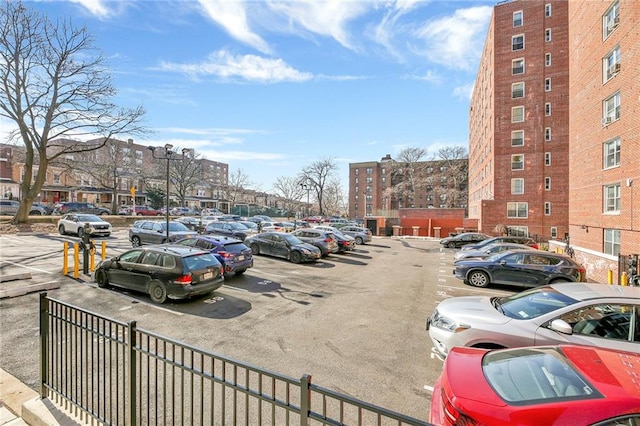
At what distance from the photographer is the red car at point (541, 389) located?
7.52ft

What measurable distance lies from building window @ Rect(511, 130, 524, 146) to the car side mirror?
32827 mm

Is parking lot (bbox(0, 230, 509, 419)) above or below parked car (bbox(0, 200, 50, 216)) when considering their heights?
below

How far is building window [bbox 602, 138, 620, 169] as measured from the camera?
1461 centimetres

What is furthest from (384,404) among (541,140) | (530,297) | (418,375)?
(541,140)

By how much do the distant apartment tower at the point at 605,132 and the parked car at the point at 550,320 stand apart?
11.0 metres

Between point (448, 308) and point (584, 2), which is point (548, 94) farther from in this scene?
point (448, 308)

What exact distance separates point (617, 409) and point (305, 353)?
14.9 feet

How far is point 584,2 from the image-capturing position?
17.8 metres

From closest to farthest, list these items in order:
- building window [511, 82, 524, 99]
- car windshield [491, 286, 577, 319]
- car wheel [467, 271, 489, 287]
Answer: car windshield [491, 286, 577, 319] → car wheel [467, 271, 489, 287] → building window [511, 82, 524, 99]

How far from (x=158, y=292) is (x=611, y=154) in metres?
20.0

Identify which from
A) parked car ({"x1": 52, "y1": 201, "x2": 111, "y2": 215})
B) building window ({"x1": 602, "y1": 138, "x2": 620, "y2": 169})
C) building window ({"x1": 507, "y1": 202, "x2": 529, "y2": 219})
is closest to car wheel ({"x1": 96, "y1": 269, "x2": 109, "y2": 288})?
building window ({"x1": 602, "y1": 138, "x2": 620, "y2": 169})

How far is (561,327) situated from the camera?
4551 millimetres

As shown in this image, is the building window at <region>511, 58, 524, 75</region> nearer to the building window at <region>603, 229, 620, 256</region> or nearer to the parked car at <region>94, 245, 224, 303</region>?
the building window at <region>603, 229, 620, 256</region>

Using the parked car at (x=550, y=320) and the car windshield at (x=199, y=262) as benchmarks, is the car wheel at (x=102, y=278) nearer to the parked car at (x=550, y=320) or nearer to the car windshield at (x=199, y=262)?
the car windshield at (x=199, y=262)
